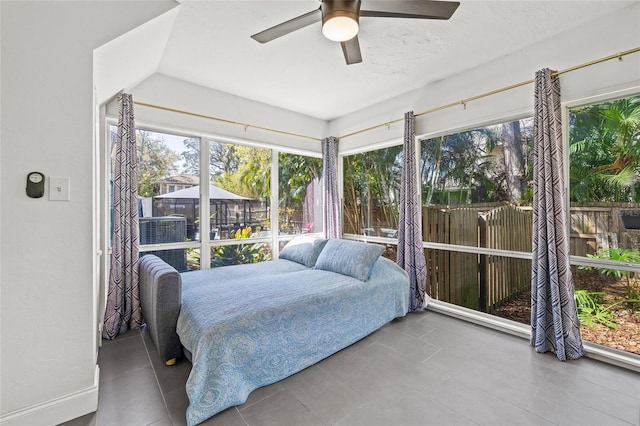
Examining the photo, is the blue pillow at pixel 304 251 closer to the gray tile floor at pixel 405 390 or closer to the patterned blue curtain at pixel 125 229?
the gray tile floor at pixel 405 390

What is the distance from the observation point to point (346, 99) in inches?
148

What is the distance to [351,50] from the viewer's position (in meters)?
2.12

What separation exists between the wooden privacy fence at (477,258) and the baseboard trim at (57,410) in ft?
10.6

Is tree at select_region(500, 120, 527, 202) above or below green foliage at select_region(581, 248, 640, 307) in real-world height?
above

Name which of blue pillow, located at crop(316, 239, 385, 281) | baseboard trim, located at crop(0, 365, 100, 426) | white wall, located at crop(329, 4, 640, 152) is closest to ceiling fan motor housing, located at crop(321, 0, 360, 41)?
white wall, located at crop(329, 4, 640, 152)

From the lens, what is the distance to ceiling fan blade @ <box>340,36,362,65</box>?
6.61ft

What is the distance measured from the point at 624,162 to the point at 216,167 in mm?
3869

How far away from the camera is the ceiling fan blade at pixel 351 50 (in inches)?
79.3

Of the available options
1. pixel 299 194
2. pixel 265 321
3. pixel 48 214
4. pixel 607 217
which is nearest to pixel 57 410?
pixel 48 214

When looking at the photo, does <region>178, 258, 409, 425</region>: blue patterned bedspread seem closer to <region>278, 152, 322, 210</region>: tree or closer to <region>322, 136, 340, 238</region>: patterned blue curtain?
<region>322, 136, 340, 238</region>: patterned blue curtain

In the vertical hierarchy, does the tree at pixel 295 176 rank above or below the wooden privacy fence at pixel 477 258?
above

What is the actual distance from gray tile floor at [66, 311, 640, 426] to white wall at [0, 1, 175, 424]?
0.31 meters

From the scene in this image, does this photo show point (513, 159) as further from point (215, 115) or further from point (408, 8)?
point (215, 115)

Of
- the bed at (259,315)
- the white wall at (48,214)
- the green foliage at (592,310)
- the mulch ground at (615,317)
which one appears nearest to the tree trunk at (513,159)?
the mulch ground at (615,317)
